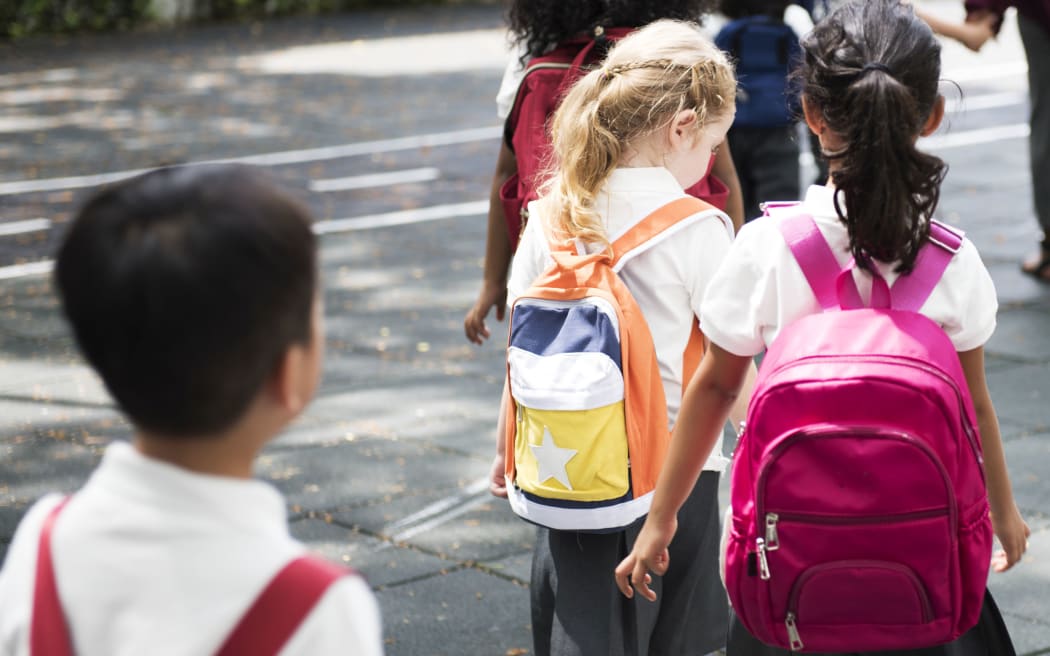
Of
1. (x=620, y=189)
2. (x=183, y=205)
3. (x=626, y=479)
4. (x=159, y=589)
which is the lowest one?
(x=626, y=479)

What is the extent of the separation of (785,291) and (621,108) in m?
0.74

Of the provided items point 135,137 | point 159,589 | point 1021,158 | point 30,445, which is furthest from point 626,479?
point 135,137

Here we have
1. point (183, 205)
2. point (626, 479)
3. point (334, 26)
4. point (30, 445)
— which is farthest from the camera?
point (334, 26)

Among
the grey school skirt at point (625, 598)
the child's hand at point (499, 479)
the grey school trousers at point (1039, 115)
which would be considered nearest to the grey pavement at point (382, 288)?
the grey school trousers at point (1039, 115)

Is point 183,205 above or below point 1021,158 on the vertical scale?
above

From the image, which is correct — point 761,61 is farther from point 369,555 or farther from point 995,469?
point 995,469

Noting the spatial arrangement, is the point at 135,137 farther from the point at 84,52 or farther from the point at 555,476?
the point at 555,476

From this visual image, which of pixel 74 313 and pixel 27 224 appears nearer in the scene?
pixel 74 313

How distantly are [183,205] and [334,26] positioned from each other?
22219 mm

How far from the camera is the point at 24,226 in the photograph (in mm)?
9641

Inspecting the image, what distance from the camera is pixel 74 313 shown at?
1.56 m

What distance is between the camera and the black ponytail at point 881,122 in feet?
7.73

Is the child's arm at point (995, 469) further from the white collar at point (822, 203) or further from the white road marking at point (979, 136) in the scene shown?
the white road marking at point (979, 136)

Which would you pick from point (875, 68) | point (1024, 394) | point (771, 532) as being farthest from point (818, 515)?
point (1024, 394)
